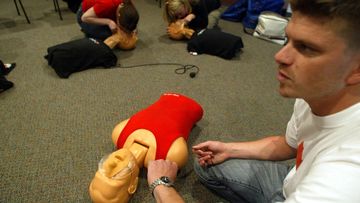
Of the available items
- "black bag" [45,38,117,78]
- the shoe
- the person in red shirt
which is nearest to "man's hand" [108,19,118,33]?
the person in red shirt

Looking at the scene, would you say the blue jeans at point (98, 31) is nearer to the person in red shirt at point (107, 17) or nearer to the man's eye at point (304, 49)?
the person in red shirt at point (107, 17)

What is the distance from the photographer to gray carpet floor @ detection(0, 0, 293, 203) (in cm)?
139

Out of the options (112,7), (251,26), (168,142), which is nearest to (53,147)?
(168,142)

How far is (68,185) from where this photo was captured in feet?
4.44

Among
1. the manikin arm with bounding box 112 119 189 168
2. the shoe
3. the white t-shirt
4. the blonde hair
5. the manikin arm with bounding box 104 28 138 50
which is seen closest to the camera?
the white t-shirt

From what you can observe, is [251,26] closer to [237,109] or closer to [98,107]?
[237,109]

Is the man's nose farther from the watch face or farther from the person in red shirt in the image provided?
the person in red shirt

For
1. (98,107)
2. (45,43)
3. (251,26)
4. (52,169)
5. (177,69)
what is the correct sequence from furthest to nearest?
(251,26)
(45,43)
(177,69)
(98,107)
(52,169)

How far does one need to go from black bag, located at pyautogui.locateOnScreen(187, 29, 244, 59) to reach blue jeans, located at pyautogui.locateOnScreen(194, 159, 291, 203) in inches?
58.7

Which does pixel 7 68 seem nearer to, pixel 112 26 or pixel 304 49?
pixel 112 26

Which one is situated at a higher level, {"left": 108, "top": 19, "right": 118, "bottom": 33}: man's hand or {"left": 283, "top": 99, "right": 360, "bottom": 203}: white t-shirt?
{"left": 283, "top": 99, "right": 360, "bottom": 203}: white t-shirt

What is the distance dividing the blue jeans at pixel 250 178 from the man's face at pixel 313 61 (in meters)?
0.48

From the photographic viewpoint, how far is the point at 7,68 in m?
2.16

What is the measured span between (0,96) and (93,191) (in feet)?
3.86
